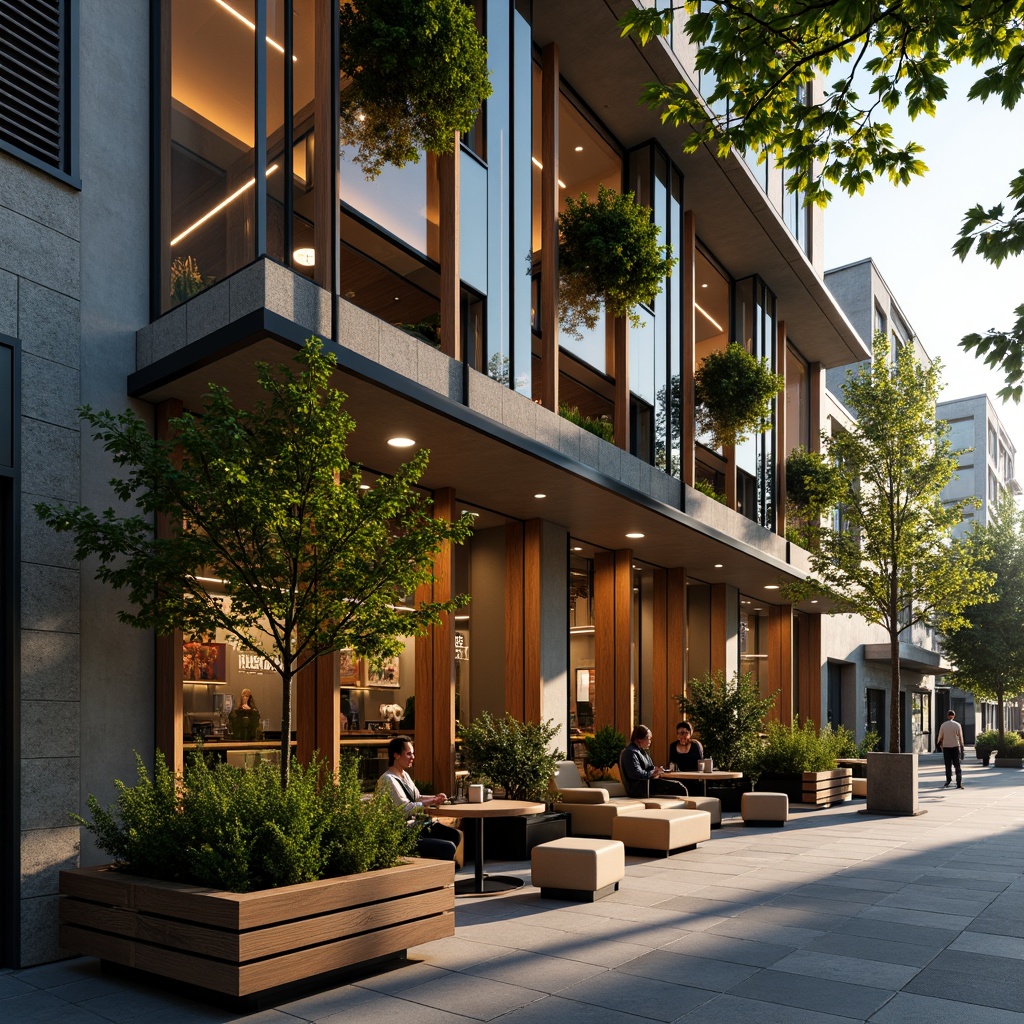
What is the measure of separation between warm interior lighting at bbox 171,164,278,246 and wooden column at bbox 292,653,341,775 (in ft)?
15.0

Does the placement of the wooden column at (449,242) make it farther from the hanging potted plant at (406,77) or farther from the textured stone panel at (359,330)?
the textured stone panel at (359,330)

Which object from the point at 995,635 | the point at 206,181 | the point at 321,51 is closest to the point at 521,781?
the point at 206,181

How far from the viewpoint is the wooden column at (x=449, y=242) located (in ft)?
→ 40.0

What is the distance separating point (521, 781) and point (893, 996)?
22.1ft

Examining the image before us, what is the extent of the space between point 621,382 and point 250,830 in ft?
37.8

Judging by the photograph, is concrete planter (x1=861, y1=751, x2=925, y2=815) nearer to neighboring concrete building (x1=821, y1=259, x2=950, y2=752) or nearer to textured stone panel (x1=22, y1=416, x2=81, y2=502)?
neighboring concrete building (x1=821, y1=259, x2=950, y2=752)

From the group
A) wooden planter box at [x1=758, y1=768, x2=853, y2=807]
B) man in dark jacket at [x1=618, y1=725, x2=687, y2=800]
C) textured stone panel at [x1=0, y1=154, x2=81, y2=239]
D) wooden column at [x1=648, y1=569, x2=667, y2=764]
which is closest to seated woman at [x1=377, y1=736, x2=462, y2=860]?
man in dark jacket at [x1=618, y1=725, x2=687, y2=800]

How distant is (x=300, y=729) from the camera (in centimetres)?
1175

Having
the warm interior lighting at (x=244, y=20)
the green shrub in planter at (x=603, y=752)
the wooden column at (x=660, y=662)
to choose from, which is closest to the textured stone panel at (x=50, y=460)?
Result: the warm interior lighting at (x=244, y=20)

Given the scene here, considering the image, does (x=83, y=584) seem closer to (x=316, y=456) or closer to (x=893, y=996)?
(x=316, y=456)

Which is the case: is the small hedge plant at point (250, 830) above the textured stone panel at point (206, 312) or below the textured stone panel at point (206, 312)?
below

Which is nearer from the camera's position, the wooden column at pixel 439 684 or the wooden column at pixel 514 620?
the wooden column at pixel 439 684

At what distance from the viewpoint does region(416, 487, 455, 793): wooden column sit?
1388 centimetres

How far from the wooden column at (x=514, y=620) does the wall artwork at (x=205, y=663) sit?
4.38 meters
